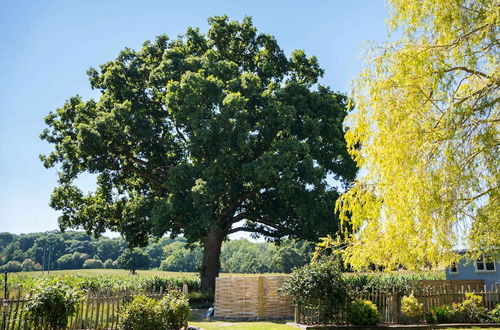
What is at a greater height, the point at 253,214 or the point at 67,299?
the point at 253,214

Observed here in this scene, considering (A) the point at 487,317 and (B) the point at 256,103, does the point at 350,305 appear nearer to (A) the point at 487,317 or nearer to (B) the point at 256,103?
(A) the point at 487,317

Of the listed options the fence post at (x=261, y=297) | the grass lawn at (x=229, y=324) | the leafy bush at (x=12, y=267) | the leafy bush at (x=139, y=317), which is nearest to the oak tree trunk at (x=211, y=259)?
the grass lawn at (x=229, y=324)

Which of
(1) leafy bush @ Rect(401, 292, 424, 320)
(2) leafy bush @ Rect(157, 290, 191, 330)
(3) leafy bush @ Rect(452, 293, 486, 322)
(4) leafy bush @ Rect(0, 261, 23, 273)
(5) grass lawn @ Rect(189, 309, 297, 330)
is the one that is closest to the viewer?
(2) leafy bush @ Rect(157, 290, 191, 330)

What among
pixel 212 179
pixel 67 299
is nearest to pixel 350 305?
pixel 67 299

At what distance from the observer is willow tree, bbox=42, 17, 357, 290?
80.1ft

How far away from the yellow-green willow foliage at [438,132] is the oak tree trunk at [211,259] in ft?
62.8

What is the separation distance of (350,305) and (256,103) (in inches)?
588

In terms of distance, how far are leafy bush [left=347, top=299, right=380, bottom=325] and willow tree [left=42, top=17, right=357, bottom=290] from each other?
942cm

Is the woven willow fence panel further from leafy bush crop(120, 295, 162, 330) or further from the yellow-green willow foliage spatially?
the yellow-green willow foliage

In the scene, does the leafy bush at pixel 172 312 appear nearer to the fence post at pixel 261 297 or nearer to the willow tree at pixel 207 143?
the fence post at pixel 261 297

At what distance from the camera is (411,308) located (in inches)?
616

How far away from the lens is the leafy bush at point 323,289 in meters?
14.8

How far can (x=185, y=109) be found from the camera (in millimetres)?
24859

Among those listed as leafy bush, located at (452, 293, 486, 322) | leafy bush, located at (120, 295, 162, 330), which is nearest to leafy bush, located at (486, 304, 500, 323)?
leafy bush, located at (452, 293, 486, 322)
